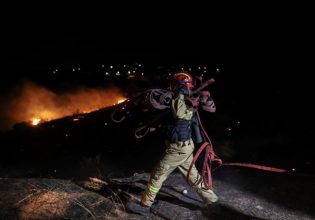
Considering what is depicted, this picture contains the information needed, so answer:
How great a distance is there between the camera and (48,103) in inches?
1107

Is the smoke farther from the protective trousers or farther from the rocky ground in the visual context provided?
the protective trousers

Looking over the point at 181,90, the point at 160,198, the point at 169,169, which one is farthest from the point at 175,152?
the point at 160,198

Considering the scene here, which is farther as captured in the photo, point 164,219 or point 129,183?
point 129,183

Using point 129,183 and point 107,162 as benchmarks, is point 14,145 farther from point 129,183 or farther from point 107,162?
point 129,183

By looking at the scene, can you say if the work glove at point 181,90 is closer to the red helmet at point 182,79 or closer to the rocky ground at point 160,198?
the red helmet at point 182,79

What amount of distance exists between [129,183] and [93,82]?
95.1 ft

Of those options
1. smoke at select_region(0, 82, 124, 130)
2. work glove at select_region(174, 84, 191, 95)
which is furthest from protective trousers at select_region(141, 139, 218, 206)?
smoke at select_region(0, 82, 124, 130)

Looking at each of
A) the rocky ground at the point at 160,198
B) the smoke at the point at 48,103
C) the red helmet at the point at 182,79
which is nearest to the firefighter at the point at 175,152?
the red helmet at the point at 182,79

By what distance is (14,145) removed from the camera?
674 inches

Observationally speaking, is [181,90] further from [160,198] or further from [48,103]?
[48,103]

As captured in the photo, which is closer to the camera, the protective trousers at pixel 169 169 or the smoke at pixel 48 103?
the protective trousers at pixel 169 169

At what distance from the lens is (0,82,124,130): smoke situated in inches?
1037

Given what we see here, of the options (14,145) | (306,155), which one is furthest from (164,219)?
(14,145)

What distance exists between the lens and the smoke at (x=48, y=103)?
2633cm
